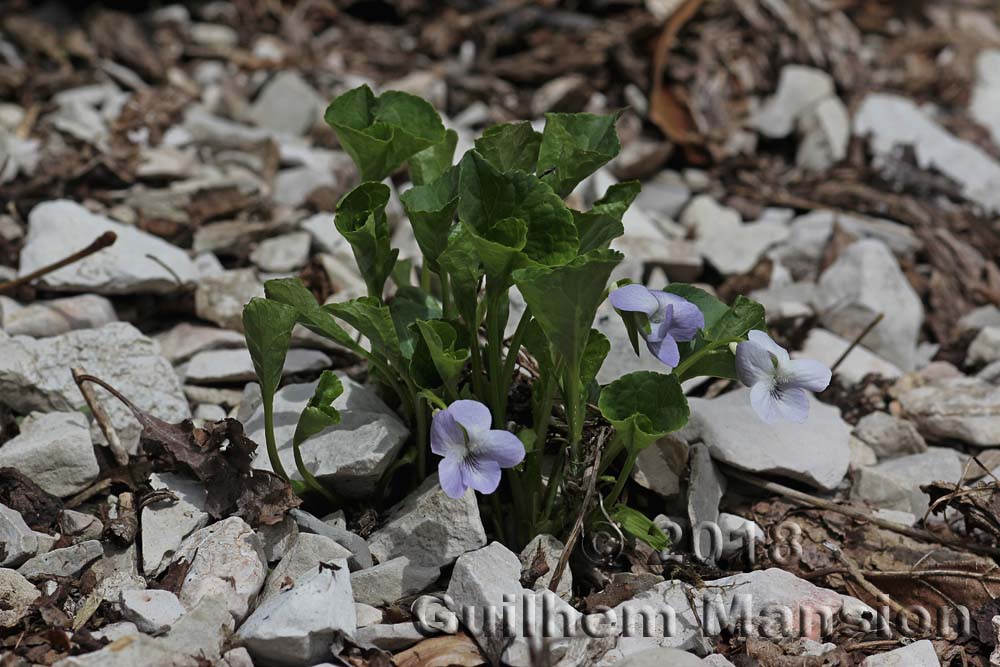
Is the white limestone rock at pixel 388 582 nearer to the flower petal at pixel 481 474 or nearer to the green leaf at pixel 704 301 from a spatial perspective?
the flower petal at pixel 481 474

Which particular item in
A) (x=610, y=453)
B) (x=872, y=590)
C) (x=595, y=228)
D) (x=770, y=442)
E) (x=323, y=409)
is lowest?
(x=872, y=590)

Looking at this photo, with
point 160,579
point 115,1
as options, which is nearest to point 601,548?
point 160,579

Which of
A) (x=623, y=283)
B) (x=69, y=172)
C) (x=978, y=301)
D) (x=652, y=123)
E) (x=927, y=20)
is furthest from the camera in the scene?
(x=927, y=20)

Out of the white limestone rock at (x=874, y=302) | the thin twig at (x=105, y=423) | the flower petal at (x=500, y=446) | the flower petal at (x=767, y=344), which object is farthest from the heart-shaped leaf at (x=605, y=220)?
the white limestone rock at (x=874, y=302)

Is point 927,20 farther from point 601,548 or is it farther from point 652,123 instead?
point 601,548

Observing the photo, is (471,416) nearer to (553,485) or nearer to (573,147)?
(553,485)

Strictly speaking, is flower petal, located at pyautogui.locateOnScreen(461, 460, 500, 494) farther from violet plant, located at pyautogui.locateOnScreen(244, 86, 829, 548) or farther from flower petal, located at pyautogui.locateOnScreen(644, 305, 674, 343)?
flower petal, located at pyautogui.locateOnScreen(644, 305, 674, 343)

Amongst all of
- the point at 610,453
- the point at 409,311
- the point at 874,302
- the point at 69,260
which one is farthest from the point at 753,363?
the point at 69,260

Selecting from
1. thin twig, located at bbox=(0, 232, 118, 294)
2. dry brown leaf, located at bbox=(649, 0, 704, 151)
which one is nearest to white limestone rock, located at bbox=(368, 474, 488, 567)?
thin twig, located at bbox=(0, 232, 118, 294)
